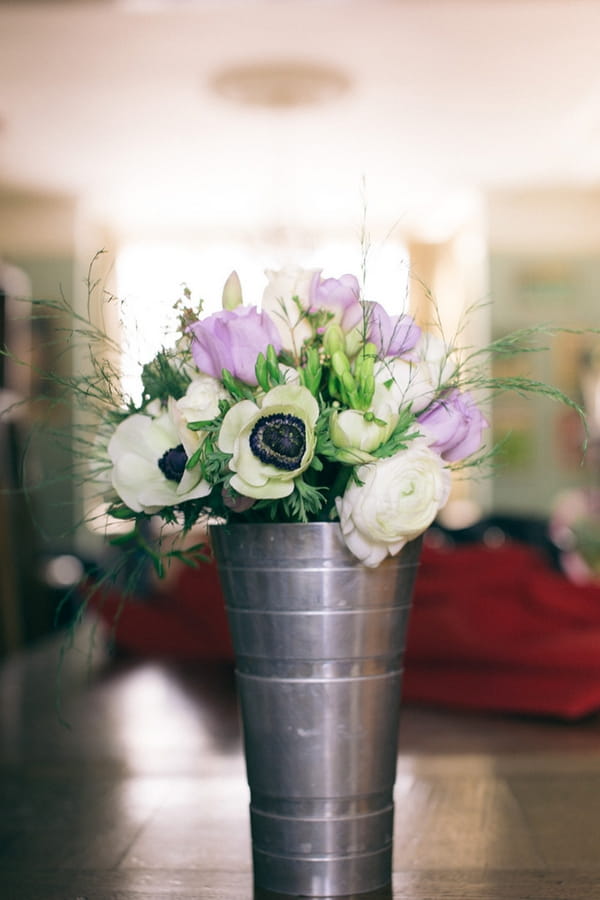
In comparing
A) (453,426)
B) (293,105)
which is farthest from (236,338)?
(293,105)

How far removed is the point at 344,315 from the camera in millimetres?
767

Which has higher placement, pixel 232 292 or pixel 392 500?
pixel 232 292

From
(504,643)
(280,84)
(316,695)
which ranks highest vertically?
(280,84)

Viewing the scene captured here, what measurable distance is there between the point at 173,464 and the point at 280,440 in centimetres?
10

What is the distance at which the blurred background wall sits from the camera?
500 centimetres

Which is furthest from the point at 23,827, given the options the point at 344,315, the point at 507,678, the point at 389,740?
the point at 507,678

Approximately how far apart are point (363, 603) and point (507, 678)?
931 mm

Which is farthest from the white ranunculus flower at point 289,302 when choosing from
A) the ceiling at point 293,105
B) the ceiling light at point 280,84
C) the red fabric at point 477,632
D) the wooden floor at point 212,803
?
the ceiling light at point 280,84

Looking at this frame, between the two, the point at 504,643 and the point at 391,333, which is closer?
the point at 391,333

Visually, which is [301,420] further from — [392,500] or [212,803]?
[212,803]

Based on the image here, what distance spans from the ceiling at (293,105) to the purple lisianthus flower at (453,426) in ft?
14.4

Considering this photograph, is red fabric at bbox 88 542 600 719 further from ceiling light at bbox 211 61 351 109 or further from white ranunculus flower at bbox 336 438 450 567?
ceiling light at bbox 211 61 351 109

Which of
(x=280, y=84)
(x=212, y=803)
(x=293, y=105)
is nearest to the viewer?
(x=212, y=803)

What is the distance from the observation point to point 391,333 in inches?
29.8
